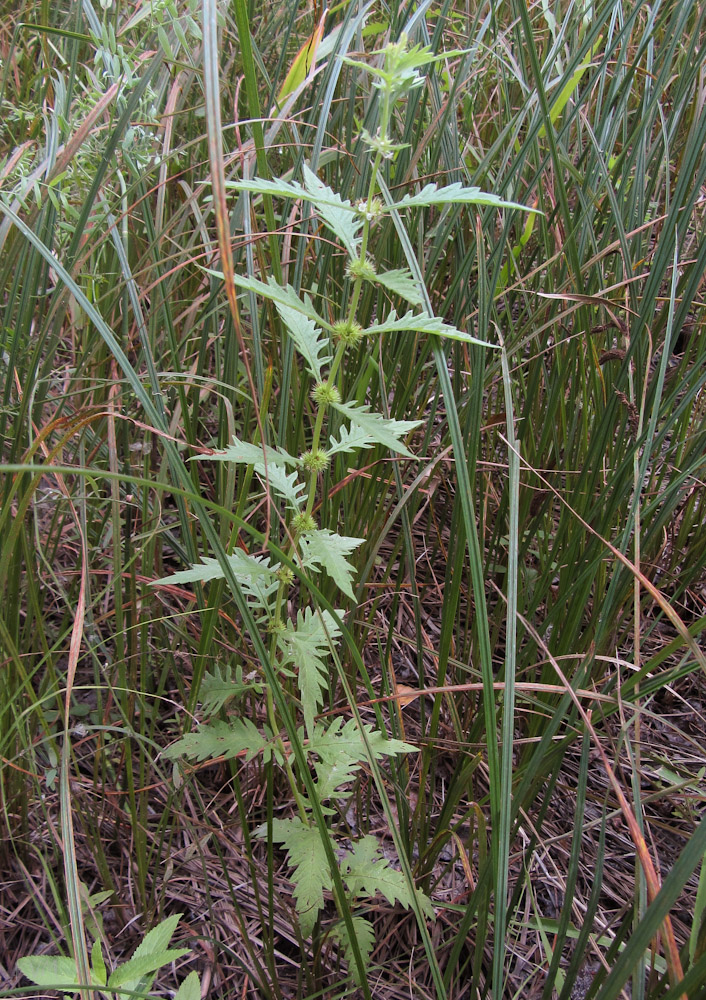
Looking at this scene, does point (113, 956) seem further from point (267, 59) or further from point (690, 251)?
point (267, 59)

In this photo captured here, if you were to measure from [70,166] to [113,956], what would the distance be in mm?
1254

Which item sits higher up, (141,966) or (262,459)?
(262,459)

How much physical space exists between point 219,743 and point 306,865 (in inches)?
6.7

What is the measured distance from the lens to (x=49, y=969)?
2.53 feet

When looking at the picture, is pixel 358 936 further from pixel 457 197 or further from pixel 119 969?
pixel 457 197

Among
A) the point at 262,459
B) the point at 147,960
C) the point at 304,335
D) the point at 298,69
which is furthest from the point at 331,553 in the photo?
the point at 298,69

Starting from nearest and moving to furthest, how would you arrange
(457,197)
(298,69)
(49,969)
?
(457,197) < (49,969) < (298,69)

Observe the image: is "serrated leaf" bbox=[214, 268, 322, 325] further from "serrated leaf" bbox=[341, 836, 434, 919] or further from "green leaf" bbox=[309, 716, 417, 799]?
"serrated leaf" bbox=[341, 836, 434, 919]

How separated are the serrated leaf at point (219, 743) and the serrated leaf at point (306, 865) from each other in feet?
0.36

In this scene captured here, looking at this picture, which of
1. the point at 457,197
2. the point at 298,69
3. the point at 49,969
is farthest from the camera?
the point at 298,69

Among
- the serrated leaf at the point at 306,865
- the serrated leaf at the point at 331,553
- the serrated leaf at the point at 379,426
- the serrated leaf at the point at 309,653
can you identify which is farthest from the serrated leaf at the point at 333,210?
the serrated leaf at the point at 306,865

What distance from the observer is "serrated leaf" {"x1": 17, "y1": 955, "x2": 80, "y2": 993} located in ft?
2.43

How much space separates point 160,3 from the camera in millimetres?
1029

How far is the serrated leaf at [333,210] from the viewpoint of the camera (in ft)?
2.34
